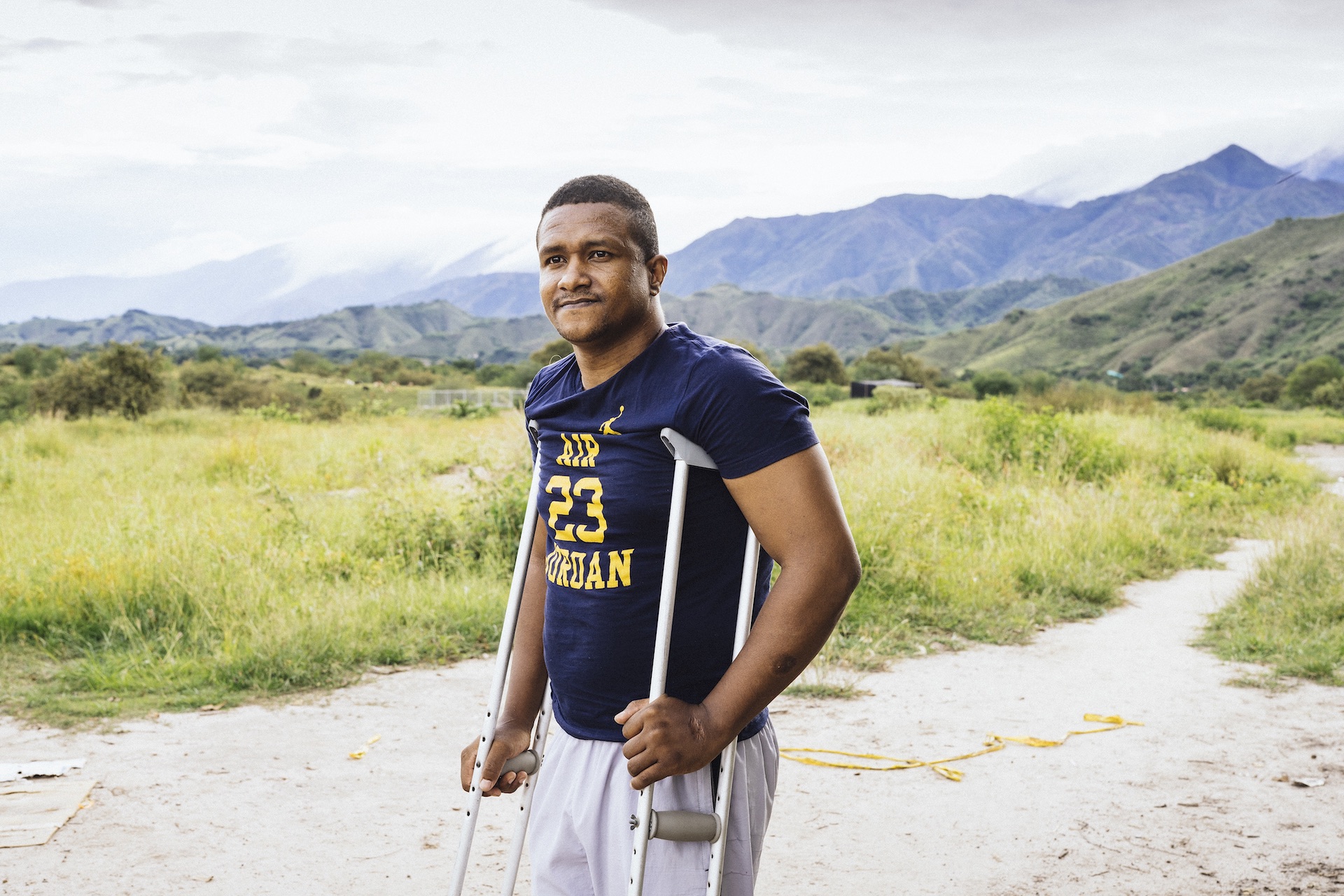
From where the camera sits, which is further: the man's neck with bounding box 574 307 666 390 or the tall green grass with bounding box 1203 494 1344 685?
the tall green grass with bounding box 1203 494 1344 685

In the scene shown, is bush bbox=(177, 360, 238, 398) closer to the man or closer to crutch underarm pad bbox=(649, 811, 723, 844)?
the man

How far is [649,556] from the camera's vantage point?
1891 mm

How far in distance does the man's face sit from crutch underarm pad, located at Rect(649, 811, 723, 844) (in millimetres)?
877

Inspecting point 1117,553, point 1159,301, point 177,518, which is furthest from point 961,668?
point 1159,301

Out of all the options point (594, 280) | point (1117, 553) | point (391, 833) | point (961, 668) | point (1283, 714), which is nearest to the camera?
point (594, 280)

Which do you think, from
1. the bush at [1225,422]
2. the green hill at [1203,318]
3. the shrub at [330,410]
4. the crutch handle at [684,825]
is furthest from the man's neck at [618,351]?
the green hill at [1203,318]

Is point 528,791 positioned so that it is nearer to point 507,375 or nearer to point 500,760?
point 500,760

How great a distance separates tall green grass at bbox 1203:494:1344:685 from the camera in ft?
20.5

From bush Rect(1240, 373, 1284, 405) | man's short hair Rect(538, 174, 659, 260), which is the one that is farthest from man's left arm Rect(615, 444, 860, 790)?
bush Rect(1240, 373, 1284, 405)

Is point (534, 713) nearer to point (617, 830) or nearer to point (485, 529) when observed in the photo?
point (617, 830)

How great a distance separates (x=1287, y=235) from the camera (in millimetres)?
112812

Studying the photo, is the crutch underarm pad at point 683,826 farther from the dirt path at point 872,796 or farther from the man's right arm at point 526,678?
the dirt path at point 872,796

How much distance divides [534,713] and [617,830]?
0.51 m

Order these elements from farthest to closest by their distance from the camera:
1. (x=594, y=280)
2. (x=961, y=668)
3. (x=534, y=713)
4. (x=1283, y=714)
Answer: (x=961, y=668) < (x=1283, y=714) < (x=534, y=713) < (x=594, y=280)
